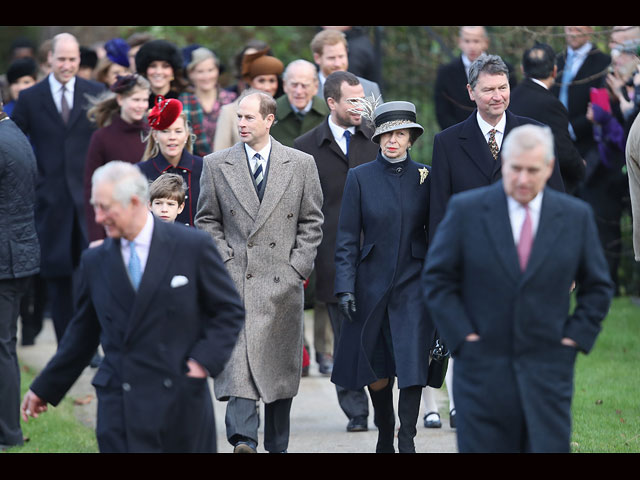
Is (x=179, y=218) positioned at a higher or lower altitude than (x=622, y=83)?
lower

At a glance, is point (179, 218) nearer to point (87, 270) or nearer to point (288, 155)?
point (288, 155)

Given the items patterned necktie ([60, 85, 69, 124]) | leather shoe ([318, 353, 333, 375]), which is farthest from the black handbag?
patterned necktie ([60, 85, 69, 124])

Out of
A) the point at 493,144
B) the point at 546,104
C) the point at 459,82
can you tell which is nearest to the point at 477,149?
the point at 493,144

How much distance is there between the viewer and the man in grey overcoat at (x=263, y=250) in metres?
7.77

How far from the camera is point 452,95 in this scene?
11.9 m

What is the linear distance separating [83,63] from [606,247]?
19.5 ft

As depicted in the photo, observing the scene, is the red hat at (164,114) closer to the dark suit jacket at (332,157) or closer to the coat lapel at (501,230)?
the dark suit jacket at (332,157)

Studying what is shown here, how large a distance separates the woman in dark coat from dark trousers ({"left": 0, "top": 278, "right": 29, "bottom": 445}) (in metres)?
2.37

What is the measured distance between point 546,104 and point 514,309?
414cm

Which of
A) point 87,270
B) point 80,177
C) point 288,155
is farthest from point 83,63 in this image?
point 87,270

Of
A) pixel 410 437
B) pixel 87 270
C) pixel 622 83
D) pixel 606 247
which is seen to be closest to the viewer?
pixel 87 270

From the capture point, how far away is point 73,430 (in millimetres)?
9266

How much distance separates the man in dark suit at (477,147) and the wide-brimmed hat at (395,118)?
230mm

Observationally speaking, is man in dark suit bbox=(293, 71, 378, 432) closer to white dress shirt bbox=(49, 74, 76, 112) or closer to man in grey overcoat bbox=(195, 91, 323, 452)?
man in grey overcoat bbox=(195, 91, 323, 452)
